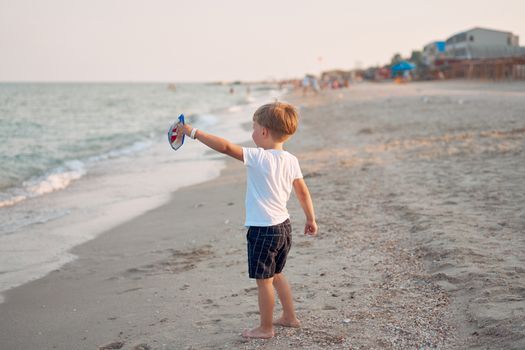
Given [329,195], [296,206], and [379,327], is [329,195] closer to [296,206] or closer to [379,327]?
[296,206]

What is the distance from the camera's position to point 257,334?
3092 millimetres

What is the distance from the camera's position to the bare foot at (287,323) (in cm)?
323

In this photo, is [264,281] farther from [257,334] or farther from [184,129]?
[184,129]

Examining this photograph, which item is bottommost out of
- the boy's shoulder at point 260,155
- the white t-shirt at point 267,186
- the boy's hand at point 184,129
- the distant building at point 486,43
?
the white t-shirt at point 267,186

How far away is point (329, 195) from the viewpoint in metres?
6.73

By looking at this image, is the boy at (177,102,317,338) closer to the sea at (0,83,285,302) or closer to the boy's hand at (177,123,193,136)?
the boy's hand at (177,123,193,136)

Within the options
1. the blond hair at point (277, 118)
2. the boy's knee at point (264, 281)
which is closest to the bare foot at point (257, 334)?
the boy's knee at point (264, 281)

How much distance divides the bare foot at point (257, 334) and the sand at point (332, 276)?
37 mm

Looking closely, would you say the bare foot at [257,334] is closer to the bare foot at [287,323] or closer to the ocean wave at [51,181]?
the bare foot at [287,323]

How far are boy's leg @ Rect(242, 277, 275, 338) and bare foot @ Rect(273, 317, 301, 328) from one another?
156 mm

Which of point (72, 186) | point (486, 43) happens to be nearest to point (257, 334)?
point (72, 186)

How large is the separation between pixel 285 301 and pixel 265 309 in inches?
7.3

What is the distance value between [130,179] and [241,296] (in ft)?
21.4

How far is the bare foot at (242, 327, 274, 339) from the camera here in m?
3.09
